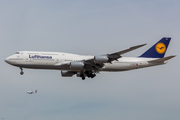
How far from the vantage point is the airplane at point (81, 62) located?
1804 inches

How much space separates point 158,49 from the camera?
54.2m

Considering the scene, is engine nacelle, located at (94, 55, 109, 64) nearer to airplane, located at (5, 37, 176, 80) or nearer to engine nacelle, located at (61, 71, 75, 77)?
airplane, located at (5, 37, 176, 80)

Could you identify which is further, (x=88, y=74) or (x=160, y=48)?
(x=160, y=48)

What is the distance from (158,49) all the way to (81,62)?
56.5 ft

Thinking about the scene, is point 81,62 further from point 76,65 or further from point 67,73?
point 67,73

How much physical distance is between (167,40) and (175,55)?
9.63 m

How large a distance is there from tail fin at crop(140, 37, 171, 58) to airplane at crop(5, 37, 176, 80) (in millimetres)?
1146

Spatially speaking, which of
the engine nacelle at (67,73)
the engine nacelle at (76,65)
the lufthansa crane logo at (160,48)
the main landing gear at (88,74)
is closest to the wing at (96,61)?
the engine nacelle at (76,65)

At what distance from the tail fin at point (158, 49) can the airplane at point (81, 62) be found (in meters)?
1.15

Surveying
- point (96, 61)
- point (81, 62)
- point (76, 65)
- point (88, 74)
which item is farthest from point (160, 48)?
point (76, 65)

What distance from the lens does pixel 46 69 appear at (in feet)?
157

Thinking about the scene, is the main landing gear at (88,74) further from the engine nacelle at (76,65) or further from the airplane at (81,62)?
the engine nacelle at (76,65)

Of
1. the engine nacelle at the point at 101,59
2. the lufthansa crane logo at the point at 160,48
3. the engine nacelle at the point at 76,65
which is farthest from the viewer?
the lufthansa crane logo at the point at 160,48

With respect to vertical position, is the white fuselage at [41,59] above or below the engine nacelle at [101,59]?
above
